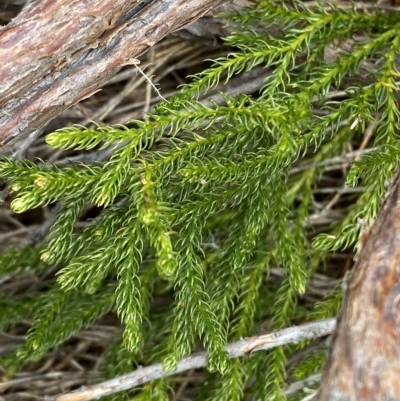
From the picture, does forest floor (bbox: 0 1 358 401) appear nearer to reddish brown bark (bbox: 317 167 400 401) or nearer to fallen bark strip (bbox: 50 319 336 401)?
fallen bark strip (bbox: 50 319 336 401)

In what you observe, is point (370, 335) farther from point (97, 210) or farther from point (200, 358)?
point (97, 210)

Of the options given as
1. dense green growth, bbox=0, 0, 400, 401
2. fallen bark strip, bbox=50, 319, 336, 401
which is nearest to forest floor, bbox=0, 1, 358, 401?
dense green growth, bbox=0, 0, 400, 401

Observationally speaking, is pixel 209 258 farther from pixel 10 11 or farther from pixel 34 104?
pixel 10 11

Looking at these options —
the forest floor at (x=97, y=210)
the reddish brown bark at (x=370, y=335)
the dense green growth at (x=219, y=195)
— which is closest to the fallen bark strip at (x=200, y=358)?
the dense green growth at (x=219, y=195)

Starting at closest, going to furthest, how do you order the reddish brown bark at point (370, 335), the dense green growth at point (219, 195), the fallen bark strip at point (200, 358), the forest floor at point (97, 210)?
1. the reddish brown bark at point (370, 335)
2. the dense green growth at point (219, 195)
3. the fallen bark strip at point (200, 358)
4. the forest floor at point (97, 210)

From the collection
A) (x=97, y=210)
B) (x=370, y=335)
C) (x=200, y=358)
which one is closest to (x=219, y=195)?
(x=200, y=358)

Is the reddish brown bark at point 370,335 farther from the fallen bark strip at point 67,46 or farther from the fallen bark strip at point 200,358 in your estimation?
the fallen bark strip at point 67,46
